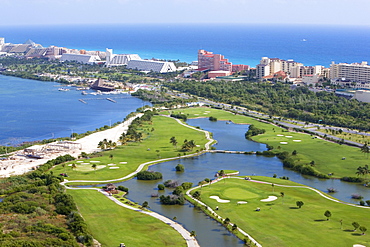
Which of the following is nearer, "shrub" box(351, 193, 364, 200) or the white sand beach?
"shrub" box(351, 193, 364, 200)

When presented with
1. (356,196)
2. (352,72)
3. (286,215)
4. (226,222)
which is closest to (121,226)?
(226,222)

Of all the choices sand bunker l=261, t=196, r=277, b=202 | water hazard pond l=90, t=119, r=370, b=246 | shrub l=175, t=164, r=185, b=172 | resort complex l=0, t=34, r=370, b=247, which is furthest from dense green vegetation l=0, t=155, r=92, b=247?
sand bunker l=261, t=196, r=277, b=202

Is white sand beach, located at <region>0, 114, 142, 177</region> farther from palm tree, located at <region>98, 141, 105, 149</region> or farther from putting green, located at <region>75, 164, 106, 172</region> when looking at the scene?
putting green, located at <region>75, 164, 106, 172</region>

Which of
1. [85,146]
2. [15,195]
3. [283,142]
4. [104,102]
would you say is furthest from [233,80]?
[15,195]

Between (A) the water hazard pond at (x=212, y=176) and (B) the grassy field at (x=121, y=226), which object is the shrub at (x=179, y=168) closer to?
(A) the water hazard pond at (x=212, y=176)

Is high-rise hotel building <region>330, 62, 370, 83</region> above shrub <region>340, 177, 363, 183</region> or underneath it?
above

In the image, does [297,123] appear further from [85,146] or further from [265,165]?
[85,146]

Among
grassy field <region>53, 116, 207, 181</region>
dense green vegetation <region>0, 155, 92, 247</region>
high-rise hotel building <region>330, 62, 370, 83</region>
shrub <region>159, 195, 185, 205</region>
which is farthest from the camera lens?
high-rise hotel building <region>330, 62, 370, 83</region>
